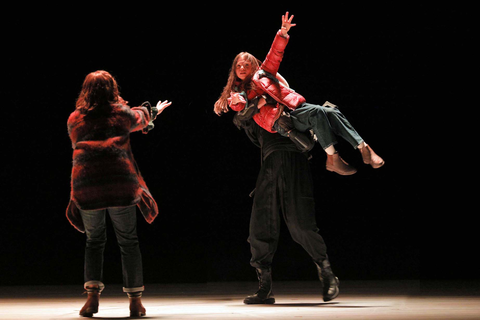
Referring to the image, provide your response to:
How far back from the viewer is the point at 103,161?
292 cm

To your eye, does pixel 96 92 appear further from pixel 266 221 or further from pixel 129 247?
pixel 266 221

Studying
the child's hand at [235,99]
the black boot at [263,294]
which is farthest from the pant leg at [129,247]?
the child's hand at [235,99]

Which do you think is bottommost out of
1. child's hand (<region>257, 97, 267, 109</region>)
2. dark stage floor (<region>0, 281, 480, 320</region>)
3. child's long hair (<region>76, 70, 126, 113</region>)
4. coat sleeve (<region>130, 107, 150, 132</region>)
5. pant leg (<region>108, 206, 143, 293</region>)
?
dark stage floor (<region>0, 281, 480, 320</region>)

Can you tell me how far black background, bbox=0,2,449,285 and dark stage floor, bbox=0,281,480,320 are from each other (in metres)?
0.35

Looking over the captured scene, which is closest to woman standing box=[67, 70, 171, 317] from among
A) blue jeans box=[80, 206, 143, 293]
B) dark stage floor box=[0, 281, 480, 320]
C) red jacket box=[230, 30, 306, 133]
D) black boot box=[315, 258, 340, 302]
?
blue jeans box=[80, 206, 143, 293]

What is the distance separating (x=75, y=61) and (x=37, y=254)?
1.43m

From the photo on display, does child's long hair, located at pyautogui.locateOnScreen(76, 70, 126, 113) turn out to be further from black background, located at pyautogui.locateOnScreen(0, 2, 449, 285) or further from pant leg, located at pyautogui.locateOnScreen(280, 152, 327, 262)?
black background, located at pyautogui.locateOnScreen(0, 2, 449, 285)

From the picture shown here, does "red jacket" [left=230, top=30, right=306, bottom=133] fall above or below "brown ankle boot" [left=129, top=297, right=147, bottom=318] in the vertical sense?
above

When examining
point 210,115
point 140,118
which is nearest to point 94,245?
point 140,118

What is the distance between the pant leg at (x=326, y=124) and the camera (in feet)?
11.6

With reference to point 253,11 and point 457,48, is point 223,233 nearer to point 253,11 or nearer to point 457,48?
point 253,11

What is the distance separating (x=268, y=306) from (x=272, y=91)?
114 cm

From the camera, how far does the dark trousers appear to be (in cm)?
362

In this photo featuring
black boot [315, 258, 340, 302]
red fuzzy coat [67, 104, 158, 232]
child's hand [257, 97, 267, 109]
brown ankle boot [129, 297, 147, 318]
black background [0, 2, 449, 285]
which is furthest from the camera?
black background [0, 2, 449, 285]
